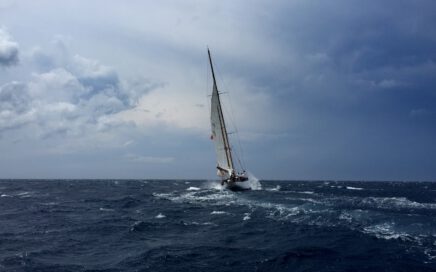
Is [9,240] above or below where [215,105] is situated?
below

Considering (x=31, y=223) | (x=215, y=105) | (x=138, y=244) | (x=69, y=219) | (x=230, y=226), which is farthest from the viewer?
(x=215, y=105)

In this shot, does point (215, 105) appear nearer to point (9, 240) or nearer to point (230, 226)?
point (230, 226)

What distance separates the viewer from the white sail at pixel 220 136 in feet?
241

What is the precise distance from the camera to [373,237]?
27859 millimetres

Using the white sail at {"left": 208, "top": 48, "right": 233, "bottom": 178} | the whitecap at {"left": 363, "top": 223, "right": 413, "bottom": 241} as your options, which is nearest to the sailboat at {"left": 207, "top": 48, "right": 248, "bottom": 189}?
the white sail at {"left": 208, "top": 48, "right": 233, "bottom": 178}

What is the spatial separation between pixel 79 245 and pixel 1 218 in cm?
1839

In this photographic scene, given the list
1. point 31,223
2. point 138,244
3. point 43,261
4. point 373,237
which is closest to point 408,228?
point 373,237

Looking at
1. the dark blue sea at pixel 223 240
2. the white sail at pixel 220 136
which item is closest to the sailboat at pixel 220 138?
the white sail at pixel 220 136

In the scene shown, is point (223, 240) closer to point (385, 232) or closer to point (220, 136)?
point (385, 232)

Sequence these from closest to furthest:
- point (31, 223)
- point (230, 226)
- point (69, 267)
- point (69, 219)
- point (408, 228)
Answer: point (69, 267), point (408, 228), point (230, 226), point (31, 223), point (69, 219)

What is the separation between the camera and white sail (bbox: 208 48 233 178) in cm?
7331

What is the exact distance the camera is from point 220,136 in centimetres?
7456

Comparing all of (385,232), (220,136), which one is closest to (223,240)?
(385,232)

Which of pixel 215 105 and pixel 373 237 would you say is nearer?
pixel 373 237
